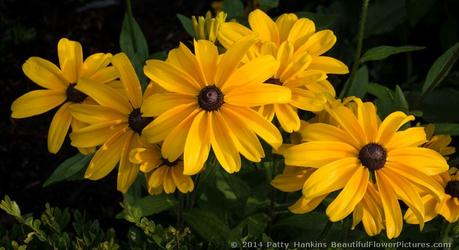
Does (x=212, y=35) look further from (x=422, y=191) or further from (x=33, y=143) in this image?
(x=33, y=143)

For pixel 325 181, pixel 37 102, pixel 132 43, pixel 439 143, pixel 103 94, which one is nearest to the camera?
pixel 325 181

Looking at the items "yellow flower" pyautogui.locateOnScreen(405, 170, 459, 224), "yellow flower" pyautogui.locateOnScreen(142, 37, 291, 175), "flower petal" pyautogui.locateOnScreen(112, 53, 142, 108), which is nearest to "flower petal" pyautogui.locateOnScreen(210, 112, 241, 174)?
"yellow flower" pyautogui.locateOnScreen(142, 37, 291, 175)

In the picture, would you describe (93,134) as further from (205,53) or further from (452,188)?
(452,188)

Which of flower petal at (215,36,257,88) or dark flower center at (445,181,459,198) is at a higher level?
flower petal at (215,36,257,88)

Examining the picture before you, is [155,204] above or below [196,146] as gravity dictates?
below

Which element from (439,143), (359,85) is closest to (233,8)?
(359,85)

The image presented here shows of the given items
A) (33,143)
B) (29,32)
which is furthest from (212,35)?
(29,32)

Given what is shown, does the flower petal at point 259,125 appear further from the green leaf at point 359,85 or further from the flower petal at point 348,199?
the green leaf at point 359,85

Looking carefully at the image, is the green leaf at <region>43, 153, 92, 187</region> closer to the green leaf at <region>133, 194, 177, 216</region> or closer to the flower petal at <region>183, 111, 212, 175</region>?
the green leaf at <region>133, 194, 177, 216</region>
